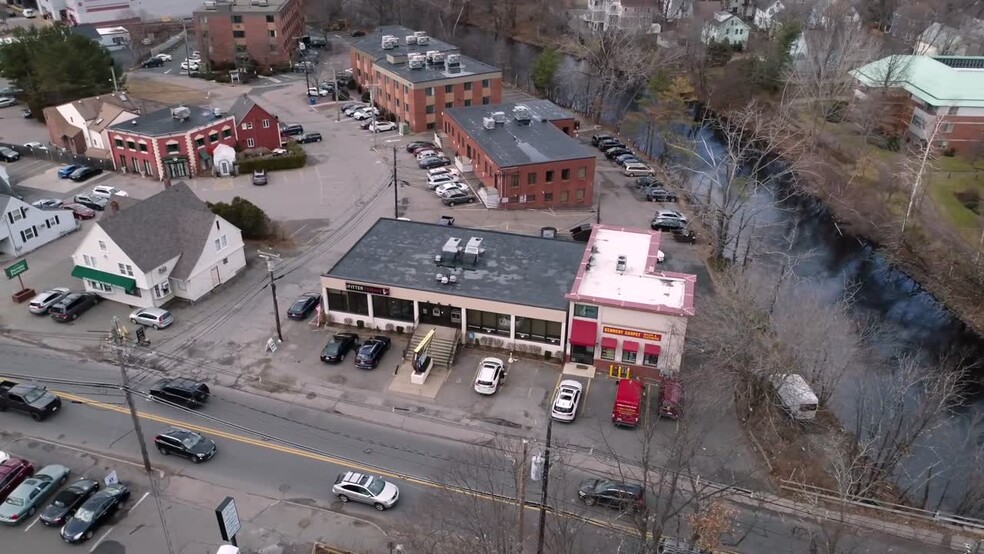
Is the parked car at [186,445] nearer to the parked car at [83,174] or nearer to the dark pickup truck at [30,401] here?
the dark pickup truck at [30,401]

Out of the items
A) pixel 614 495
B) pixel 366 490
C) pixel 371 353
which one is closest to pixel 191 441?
pixel 366 490

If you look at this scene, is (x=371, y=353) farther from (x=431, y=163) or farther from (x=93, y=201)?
(x=93, y=201)

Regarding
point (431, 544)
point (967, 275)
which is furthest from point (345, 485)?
point (967, 275)

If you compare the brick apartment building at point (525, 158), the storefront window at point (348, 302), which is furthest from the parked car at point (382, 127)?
the storefront window at point (348, 302)

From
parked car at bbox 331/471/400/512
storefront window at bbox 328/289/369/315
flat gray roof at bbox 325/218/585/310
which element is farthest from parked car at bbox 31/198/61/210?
parked car at bbox 331/471/400/512

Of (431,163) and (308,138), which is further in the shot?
(308,138)

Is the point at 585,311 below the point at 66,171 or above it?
above

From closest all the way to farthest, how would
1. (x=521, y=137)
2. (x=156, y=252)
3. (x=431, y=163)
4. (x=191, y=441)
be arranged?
(x=191, y=441) < (x=156, y=252) < (x=521, y=137) < (x=431, y=163)
